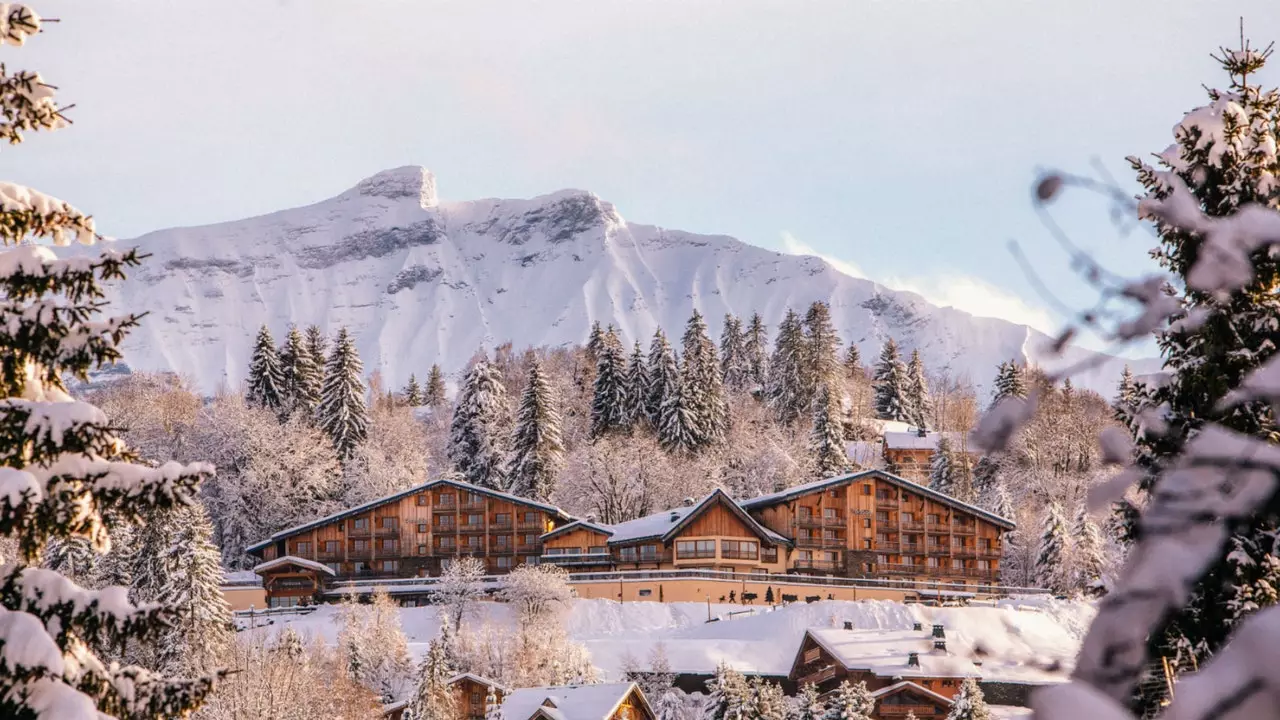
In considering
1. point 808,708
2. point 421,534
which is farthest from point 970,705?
point 421,534

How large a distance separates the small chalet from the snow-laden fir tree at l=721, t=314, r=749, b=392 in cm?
7262

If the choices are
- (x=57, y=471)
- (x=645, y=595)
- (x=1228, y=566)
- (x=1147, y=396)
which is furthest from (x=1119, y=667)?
(x=645, y=595)

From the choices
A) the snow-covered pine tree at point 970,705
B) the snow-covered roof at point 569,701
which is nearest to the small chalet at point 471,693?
the snow-covered roof at point 569,701

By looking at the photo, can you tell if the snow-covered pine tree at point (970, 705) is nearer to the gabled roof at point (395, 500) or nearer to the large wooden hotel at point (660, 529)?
the large wooden hotel at point (660, 529)

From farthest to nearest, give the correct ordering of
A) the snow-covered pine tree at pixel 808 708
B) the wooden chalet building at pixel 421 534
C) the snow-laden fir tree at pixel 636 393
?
the snow-laden fir tree at pixel 636 393 → the wooden chalet building at pixel 421 534 → the snow-covered pine tree at pixel 808 708

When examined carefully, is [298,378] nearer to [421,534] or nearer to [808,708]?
[421,534]

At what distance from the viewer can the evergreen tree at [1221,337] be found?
8.24ft

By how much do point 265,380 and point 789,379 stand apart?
44.4 meters

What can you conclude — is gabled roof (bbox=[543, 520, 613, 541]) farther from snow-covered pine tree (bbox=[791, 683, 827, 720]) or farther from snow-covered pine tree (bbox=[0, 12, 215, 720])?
snow-covered pine tree (bbox=[0, 12, 215, 720])

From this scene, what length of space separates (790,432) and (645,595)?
37.6 metres

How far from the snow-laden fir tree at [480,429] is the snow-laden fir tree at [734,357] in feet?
104

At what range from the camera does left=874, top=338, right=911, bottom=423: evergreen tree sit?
122m

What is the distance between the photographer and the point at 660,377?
99188mm

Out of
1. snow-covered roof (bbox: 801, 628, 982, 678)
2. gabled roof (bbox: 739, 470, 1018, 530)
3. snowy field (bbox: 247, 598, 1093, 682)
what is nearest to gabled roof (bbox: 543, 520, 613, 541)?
snowy field (bbox: 247, 598, 1093, 682)
